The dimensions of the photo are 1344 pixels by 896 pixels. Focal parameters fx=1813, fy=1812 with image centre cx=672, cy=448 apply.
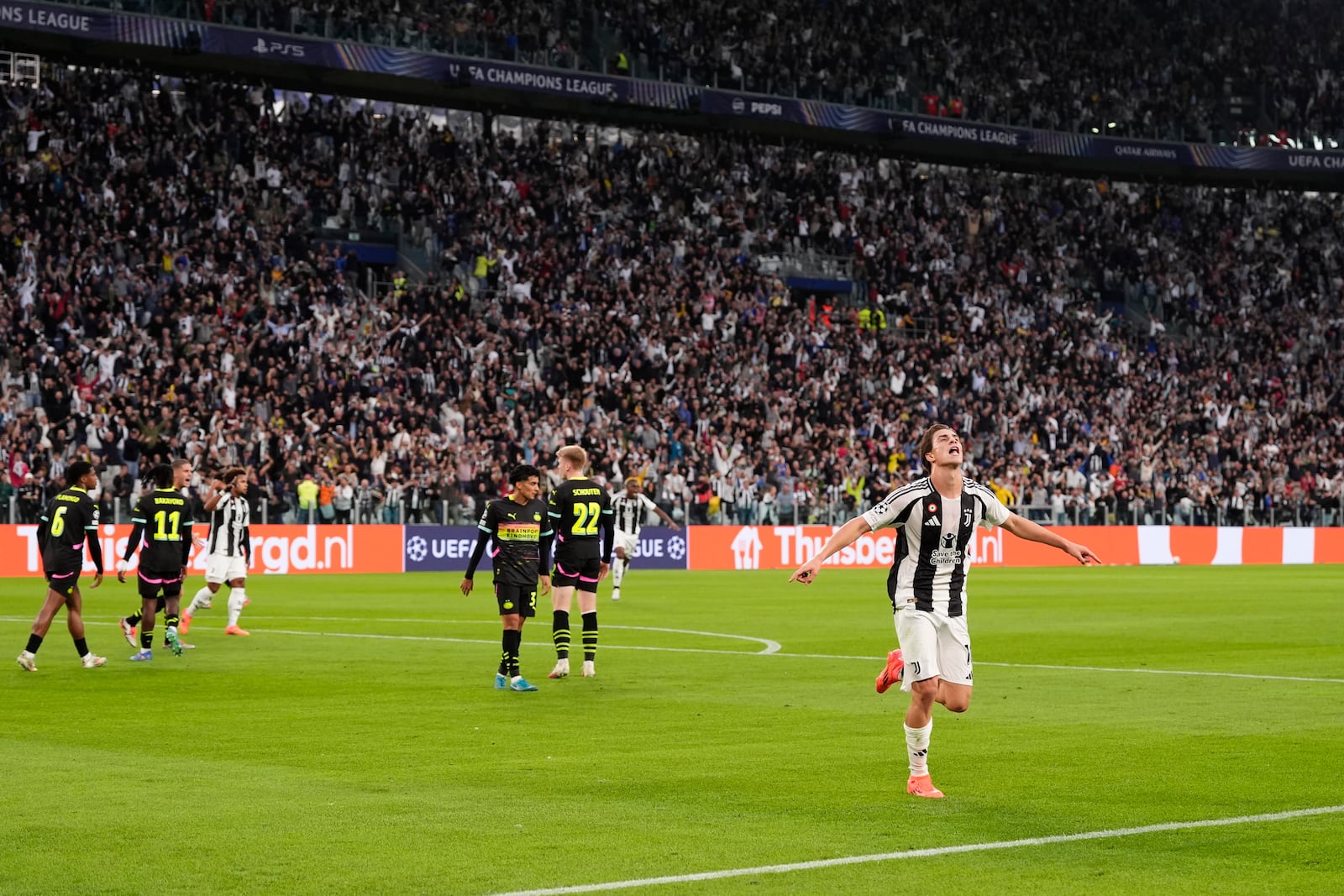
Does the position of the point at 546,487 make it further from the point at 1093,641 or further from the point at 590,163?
the point at 1093,641

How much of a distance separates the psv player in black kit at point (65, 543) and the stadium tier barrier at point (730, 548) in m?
16.1

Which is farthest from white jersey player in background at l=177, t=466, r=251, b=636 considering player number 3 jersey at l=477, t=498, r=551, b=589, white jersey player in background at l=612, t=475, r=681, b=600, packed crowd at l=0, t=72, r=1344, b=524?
packed crowd at l=0, t=72, r=1344, b=524

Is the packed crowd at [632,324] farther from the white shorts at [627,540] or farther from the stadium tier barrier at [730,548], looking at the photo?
the white shorts at [627,540]

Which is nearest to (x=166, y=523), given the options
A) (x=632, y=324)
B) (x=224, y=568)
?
(x=224, y=568)

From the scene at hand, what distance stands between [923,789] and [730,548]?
119 feet

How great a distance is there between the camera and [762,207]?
191 ft

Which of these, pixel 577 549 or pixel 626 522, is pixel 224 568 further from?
pixel 626 522

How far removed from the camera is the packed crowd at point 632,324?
136 ft

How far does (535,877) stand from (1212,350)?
57.3m

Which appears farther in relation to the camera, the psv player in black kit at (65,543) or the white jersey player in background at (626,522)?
the white jersey player in background at (626,522)

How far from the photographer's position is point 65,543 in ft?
60.4

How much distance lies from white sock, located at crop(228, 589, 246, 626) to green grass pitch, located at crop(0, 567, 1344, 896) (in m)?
0.40

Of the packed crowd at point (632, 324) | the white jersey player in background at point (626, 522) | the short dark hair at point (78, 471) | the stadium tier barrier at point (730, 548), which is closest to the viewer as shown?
the short dark hair at point (78, 471)

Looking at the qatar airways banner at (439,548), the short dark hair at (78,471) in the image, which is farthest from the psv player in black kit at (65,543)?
the qatar airways banner at (439,548)
